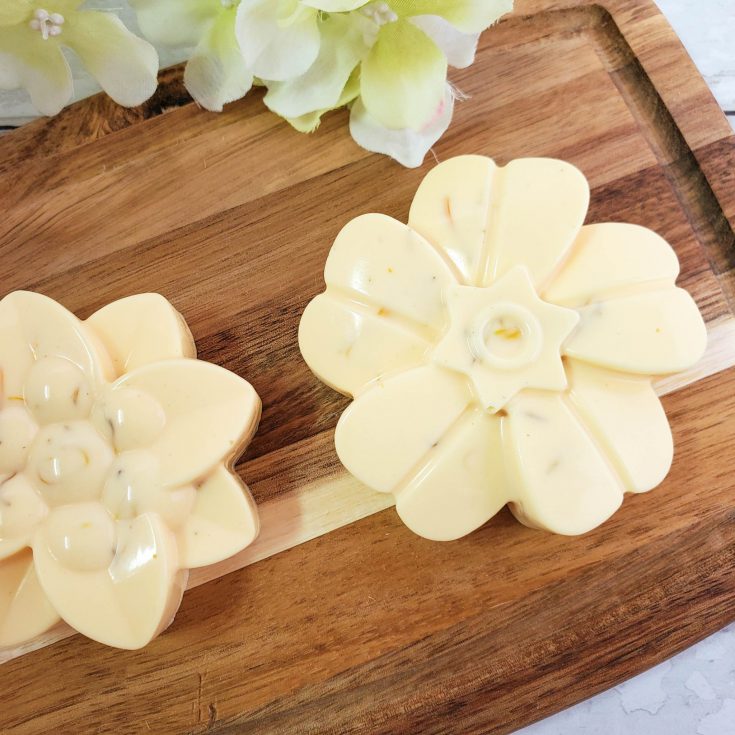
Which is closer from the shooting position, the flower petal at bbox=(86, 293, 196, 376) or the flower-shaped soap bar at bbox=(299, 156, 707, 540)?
Answer: the flower-shaped soap bar at bbox=(299, 156, 707, 540)

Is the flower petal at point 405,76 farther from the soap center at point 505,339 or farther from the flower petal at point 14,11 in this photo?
the flower petal at point 14,11

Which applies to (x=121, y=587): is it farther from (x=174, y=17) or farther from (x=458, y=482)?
(x=174, y=17)

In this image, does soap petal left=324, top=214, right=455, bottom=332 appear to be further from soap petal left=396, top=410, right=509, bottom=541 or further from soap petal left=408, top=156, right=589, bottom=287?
soap petal left=396, top=410, right=509, bottom=541

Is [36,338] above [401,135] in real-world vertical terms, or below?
below

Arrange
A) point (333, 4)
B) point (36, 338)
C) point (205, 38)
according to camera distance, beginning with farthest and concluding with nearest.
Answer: point (205, 38) → point (36, 338) → point (333, 4)

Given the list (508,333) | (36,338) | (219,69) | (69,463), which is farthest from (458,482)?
(219,69)

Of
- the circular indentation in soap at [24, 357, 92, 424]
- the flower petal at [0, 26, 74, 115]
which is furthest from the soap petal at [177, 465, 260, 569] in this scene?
the flower petal at [0, 26, 74, 115]

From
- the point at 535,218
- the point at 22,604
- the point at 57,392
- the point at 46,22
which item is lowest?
the point at 22,604
